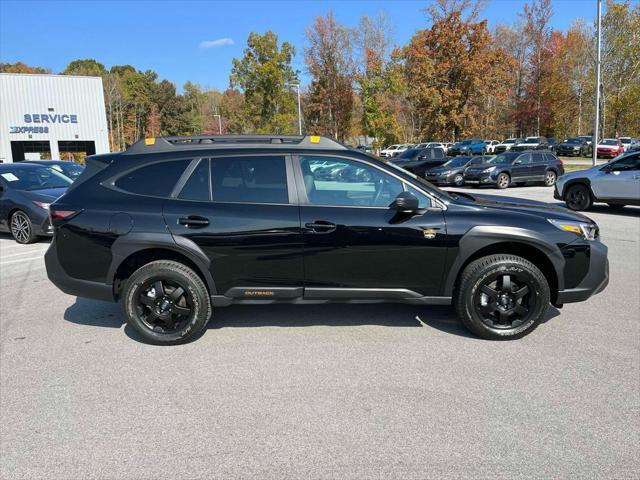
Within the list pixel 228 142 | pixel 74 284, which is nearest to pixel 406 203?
pixel 228 142

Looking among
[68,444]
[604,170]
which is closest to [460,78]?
[604,170]

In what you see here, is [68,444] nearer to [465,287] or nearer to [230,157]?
[230,157]

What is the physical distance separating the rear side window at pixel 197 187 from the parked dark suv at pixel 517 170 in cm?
1791

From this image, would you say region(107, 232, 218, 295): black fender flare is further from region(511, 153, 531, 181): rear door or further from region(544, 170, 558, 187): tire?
region(544, 170, 558, 187): tire

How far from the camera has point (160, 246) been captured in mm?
4188

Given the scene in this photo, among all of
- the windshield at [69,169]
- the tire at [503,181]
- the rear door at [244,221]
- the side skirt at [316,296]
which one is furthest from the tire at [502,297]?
the tire at [503,181]

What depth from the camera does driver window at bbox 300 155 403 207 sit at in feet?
13.9

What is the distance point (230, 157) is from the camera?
14.2 ft

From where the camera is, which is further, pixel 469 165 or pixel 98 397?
pixel 469 165

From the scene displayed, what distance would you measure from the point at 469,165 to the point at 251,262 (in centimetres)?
1951

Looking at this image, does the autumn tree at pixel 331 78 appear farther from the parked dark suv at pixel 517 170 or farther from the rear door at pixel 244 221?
the rear door at pixel 244 221

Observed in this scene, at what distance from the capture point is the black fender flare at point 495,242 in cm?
415

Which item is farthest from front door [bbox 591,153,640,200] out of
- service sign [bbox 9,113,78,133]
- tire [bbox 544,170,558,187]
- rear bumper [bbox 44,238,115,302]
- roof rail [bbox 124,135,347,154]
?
service sign [bbox 9,113,78,133]

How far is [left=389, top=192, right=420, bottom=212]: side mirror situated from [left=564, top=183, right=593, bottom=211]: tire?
407 inches
